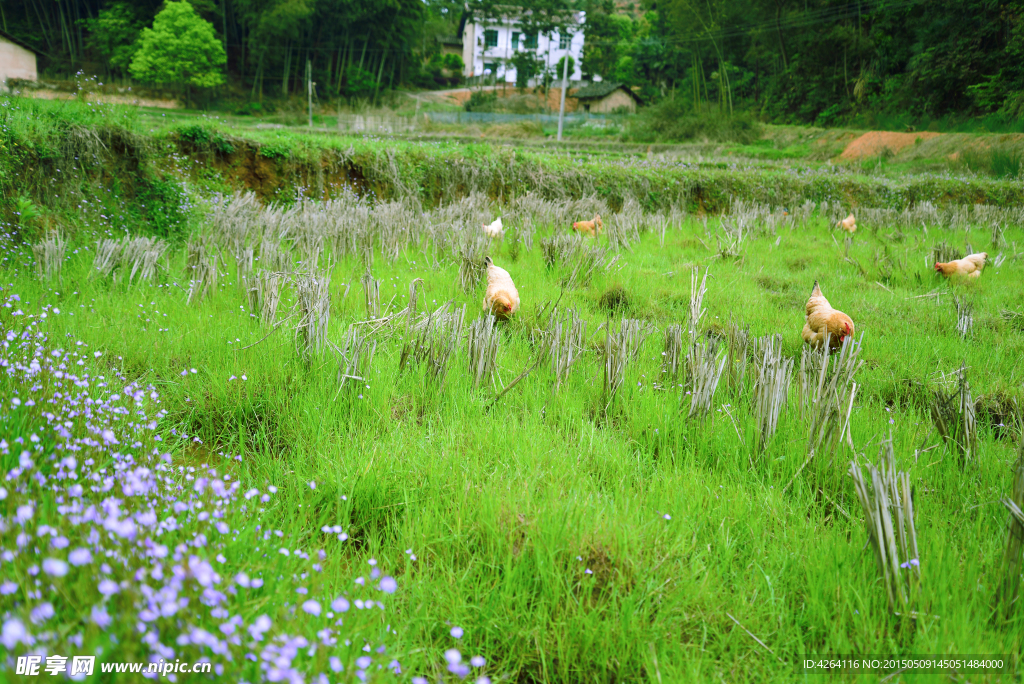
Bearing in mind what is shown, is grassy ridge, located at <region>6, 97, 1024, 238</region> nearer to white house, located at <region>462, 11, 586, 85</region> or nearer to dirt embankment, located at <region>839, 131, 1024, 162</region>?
dirt embankment, located at <region>839, 131, 1024, 162</region>

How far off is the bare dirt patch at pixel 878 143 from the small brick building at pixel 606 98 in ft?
90.5

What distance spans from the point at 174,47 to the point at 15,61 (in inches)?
466

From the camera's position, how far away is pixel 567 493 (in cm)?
212

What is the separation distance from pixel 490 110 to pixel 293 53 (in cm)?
1640

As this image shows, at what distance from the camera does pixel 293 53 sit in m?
46.5

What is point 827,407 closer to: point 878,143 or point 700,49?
point 878,143

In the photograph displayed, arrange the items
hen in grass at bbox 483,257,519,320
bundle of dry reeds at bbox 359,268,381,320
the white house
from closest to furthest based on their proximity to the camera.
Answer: bundle of dry reeds at bbox 359,268,381,320 → hen in grass at bbox 483,257,519,320 → the white house

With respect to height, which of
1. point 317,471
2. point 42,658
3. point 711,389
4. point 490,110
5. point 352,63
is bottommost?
point 317,471

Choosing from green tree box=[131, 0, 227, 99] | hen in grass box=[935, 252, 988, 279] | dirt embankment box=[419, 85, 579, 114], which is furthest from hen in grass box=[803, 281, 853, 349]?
dirt embankment box=[419, 85, 579, 114]

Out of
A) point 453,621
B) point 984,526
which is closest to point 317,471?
point 453,621

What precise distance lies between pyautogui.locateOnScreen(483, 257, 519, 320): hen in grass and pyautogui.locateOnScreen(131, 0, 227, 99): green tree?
44.7 m

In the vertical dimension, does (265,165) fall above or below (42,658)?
above

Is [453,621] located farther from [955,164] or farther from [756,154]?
[756,154]

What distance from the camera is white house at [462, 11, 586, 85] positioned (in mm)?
54344
